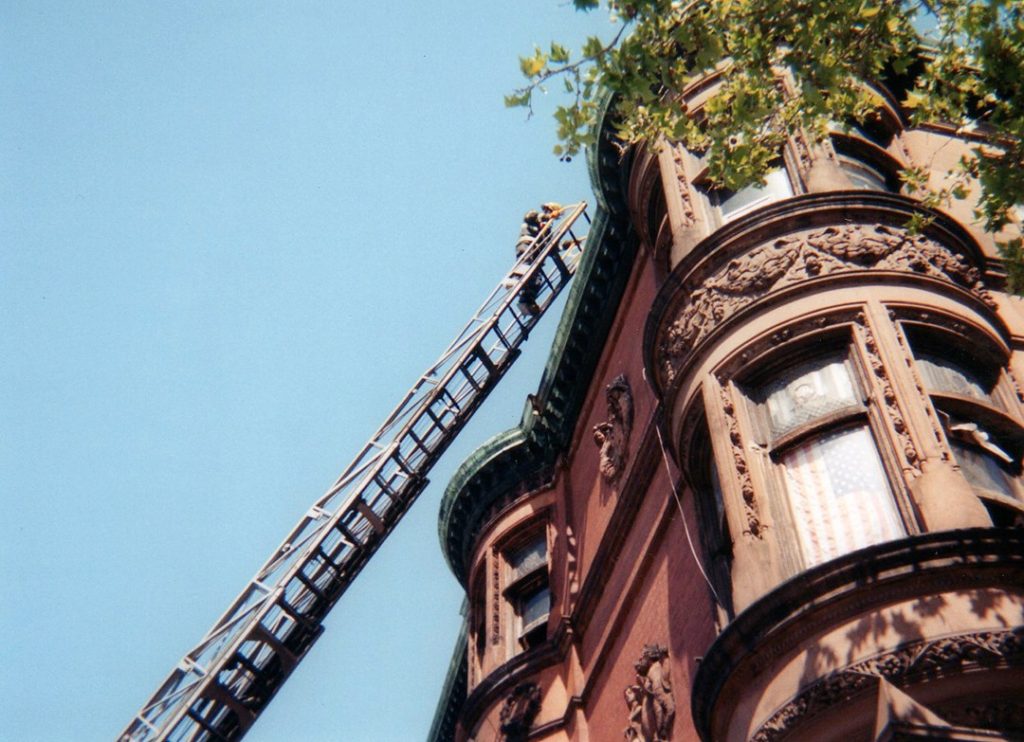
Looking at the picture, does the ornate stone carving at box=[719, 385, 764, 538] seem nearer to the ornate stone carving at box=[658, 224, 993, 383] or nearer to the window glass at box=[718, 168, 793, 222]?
the ornate stone carving at box=[658, 224, 993, 383]

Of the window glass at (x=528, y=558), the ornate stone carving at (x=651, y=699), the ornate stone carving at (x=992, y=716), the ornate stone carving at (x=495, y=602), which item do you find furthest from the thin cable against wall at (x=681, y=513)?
the ornate stone carving at (x=495, y=602)

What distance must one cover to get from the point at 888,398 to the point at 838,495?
3.36ft

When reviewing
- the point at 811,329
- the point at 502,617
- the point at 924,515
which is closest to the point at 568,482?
the point at 502,617

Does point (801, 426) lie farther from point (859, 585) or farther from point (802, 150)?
point (802, 150)

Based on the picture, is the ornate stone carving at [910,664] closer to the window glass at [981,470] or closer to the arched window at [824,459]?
the arched window at [824,459]

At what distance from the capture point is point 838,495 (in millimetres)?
11734

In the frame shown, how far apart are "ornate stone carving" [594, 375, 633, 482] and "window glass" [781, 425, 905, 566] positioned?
19.2 feet

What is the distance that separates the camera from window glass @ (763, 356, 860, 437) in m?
12.5

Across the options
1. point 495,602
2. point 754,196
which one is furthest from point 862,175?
point 495,602

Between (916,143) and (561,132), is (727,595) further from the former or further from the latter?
(916,143)

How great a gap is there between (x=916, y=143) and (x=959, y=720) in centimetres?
1092

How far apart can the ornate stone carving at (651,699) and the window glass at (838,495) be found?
11.6ft

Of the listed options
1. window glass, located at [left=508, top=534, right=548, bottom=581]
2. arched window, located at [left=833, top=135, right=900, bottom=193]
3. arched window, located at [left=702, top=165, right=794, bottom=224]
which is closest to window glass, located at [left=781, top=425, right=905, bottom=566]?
arched window, located at [left=702, top=165, right=794, bottom=224]

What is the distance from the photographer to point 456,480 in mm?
23000
